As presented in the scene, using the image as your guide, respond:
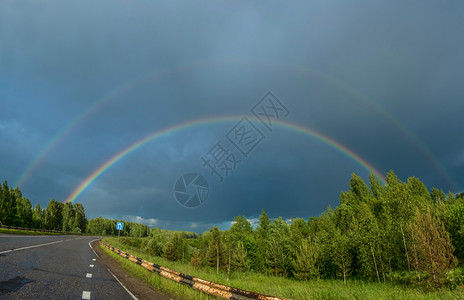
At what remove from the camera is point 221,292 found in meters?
8.34

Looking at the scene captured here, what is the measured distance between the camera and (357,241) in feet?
194

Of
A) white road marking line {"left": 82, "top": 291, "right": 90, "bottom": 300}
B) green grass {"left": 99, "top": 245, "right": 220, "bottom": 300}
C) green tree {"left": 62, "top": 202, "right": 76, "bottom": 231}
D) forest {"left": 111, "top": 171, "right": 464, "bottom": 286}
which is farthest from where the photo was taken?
green tree {"left": 62, "top": 202, "right": 76, "bottom": 231}

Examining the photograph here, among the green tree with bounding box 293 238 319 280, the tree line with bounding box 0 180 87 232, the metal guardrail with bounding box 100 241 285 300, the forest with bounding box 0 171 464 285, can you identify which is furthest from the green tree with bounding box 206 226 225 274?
the metal guardrail with bounding box 100 241 285 300

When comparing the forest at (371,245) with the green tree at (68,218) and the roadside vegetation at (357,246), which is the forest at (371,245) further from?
the green tree at (68,218)

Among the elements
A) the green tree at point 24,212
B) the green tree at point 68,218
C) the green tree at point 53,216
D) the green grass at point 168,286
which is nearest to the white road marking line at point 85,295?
the green grass at point 168,286

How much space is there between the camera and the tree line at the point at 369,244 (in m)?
35.2

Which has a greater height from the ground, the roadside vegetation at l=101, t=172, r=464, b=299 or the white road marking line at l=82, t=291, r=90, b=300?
the white road marking line at l=82, t=291, r=90, b=300

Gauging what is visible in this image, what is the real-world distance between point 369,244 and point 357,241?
3.48 meters

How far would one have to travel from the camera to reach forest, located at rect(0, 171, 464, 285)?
117 ft

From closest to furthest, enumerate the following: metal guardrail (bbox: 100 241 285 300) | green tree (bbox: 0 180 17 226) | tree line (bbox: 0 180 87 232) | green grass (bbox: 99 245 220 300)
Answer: metal guardrail (bbox: 100 241 285 300)
green grass (bbox: 99 245 220 300)
green tree (bbox: 0 180 17 226)
tree line (bbox: 0 180 87 232)

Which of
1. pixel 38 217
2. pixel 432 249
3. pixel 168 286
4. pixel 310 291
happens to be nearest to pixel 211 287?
pixel 168 286

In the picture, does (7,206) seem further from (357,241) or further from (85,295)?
(357,241)

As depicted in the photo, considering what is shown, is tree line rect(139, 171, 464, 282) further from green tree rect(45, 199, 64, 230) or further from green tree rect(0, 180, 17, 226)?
green tree rect(45, 199, 64, 230)

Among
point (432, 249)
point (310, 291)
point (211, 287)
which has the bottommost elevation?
point (432, 249)
